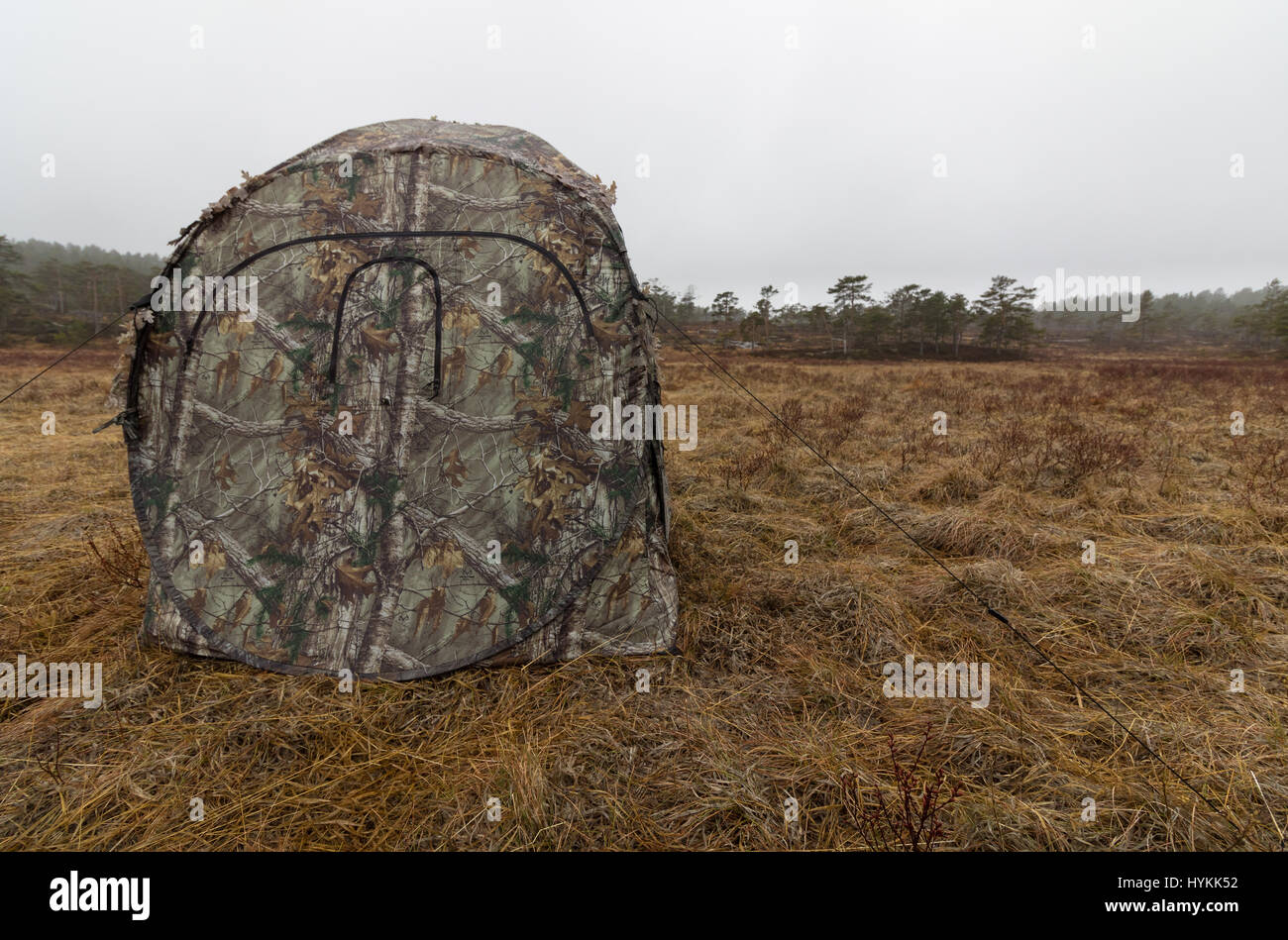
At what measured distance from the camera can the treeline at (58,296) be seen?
3409cm

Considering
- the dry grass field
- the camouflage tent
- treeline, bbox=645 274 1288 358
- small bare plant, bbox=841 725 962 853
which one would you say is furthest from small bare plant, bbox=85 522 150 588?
treeline, bbox=645 274 1288 358

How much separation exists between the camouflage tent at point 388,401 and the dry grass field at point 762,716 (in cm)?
47

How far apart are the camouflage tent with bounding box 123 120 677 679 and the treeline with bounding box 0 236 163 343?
44.4 meters

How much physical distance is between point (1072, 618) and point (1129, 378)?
64.5 ft

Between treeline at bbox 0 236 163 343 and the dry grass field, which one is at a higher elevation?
treeline at bbox 0 236 163 343

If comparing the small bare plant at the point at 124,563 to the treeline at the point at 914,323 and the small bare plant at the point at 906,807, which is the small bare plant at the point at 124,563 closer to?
the small bare plant at the point at 906,807

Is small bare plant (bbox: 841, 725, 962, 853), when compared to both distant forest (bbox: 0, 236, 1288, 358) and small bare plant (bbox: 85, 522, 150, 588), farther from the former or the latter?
distant forest (bbox: 0, 236, 1288, 358)

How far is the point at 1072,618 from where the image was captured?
11.6 ft

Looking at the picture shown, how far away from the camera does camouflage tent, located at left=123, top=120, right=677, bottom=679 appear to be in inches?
114

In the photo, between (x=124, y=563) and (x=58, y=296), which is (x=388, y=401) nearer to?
(x=124, y=563)

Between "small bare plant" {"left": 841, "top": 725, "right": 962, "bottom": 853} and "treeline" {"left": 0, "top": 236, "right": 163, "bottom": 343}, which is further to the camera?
"treeline" {"left": 0, "top": 236, "right": 163, "bottom": 343}

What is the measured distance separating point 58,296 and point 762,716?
2597 inches
